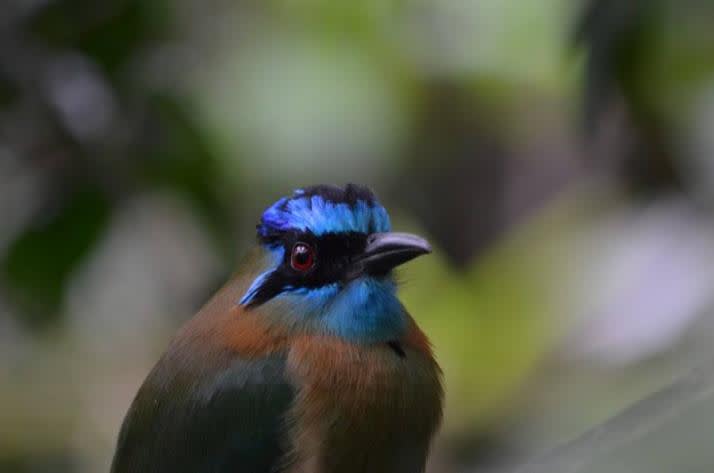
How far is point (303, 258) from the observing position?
2.67 m

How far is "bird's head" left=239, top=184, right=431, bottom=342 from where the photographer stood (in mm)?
2609

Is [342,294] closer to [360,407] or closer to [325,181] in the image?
[360,407]

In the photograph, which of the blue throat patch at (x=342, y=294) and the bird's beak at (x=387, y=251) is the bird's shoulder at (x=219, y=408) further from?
the bird's beak at (x=387, y=251)

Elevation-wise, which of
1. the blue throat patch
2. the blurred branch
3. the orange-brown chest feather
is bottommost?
the orange-brown chest feather

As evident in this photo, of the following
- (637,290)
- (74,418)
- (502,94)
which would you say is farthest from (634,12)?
(74,418)

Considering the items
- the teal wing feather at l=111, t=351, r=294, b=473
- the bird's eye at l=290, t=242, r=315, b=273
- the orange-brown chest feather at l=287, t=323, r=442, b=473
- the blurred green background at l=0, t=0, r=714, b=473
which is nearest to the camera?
the orange-brown chest feather at l=287, t=323, r=442, b=473

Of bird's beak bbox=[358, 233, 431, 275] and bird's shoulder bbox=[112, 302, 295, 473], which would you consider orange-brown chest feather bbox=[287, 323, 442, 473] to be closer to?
bird's shoulder bbox=[112, 302, 295, 473]

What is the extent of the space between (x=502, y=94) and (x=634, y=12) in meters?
2.73

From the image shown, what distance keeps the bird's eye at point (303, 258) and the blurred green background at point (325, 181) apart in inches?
34.3

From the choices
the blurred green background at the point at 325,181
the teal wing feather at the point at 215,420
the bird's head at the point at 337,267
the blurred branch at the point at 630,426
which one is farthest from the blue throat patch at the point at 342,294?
the blurred branch at the point at 630,426

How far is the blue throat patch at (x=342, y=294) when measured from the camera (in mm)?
2611

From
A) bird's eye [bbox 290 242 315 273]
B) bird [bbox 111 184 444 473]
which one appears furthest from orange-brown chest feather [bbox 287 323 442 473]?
bird's eye [bbox 290 242 315 273]

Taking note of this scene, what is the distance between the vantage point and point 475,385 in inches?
163

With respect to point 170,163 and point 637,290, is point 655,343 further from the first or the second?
point 170,163
